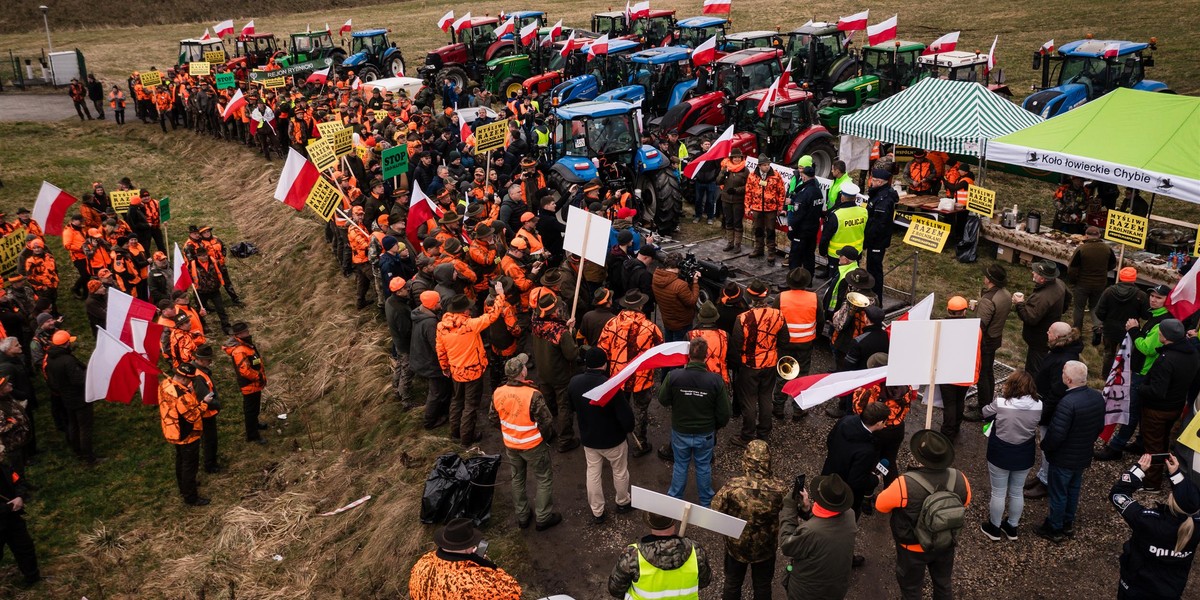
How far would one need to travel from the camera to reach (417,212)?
11.6 meters

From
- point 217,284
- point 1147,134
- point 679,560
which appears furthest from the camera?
point 217,284

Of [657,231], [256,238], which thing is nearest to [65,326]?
[256,238]

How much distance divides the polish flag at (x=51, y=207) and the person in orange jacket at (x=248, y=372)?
16.9 ft

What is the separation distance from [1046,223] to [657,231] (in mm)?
6922

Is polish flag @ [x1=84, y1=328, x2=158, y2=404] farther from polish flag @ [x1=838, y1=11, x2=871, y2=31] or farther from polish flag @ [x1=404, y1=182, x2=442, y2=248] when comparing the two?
polish flag @ [x1=838, y1=11, x2=871, y2=31]

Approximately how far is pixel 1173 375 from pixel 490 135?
354 inches

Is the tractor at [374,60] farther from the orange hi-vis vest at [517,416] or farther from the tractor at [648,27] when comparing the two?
the orange hi-vis vest at [517,416]

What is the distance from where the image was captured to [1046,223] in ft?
48.3

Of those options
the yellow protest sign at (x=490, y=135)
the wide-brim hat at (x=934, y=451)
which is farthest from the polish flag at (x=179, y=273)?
the wide-brim hat at (x=934, y=451)

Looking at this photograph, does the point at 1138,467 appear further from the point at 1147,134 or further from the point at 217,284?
the point at 217,284

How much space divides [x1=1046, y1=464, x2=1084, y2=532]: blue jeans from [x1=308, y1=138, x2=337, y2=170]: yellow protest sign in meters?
10.1

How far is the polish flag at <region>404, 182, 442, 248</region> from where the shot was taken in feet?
38.0

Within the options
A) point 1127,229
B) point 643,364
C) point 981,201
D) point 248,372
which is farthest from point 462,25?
point 643,364

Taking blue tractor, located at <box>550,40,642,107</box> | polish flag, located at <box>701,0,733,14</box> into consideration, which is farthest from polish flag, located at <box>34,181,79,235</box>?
polish flag, located at <box>701,0,733,14</box>
